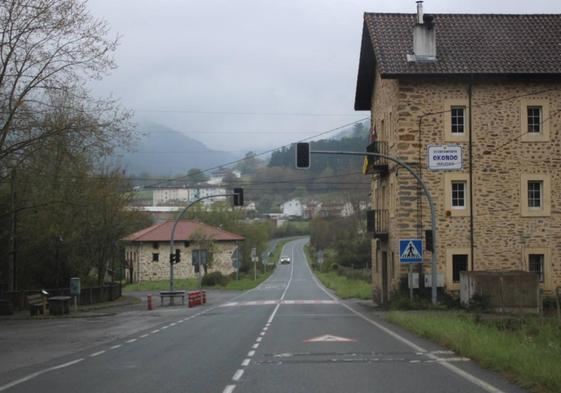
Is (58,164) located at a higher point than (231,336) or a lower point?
higher

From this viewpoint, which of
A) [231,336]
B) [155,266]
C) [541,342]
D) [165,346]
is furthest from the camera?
[155,266]

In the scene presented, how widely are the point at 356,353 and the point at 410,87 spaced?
801 inches

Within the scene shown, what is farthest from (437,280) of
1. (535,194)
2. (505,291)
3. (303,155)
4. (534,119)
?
(303,155)

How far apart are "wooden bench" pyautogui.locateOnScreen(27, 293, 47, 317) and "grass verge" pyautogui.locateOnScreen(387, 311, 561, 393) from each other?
21454 millimetres

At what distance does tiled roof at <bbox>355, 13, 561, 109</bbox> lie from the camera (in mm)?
33938

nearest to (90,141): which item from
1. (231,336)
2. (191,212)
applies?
(231,336)

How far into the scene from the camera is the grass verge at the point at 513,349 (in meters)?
11.0

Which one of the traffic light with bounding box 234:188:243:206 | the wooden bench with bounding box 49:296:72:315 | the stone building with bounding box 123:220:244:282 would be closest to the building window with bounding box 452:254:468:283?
the traffic light with bounding box 234:188:243:206

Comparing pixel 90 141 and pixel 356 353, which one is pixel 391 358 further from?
pixel 90 141

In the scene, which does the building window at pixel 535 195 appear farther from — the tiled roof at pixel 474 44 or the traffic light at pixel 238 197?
the traffic light at pixel 238 197

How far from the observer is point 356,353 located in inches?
635

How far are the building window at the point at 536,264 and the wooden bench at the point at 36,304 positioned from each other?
73.5ft

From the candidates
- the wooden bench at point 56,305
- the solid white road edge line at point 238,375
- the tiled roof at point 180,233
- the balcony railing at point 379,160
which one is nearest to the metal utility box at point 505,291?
the balcony railing at point 379,160

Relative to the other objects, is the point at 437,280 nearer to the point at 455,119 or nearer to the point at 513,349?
the point at 455,119
